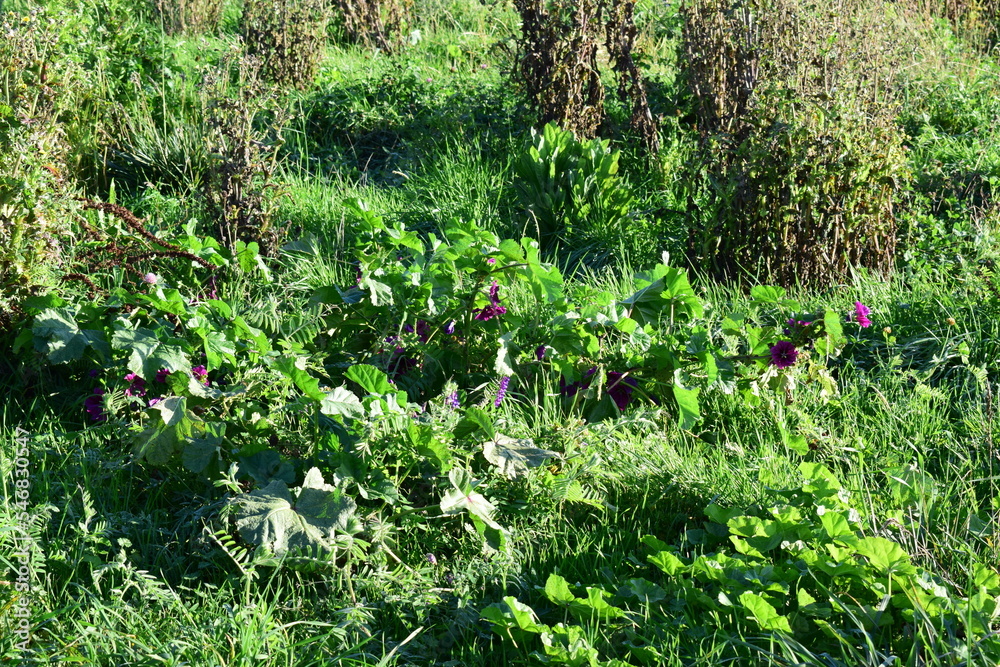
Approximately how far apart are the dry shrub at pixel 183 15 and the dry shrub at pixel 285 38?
1170 mm

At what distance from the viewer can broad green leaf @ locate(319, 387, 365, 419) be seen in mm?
2590

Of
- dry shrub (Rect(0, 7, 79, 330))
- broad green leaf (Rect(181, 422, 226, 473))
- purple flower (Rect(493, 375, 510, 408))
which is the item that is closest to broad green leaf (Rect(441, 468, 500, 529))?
purple flower (Rect(493, 375, 510, 408))

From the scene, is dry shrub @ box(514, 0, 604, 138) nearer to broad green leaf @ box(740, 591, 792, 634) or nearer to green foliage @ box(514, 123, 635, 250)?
green foliage @ box(514, 123, 635, 250)

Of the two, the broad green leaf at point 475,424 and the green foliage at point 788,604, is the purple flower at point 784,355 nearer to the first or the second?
the green foliage at point 788,604

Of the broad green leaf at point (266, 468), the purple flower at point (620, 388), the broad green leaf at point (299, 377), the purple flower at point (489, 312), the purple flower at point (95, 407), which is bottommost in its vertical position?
the purple flower at point (95, 407)

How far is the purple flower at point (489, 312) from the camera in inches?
131

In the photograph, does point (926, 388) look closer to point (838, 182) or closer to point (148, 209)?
point (838, 182)

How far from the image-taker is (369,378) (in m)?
2.67

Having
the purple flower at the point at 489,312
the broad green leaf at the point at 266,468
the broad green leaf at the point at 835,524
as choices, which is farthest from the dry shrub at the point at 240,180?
the broad green leaf at the point at 835,524

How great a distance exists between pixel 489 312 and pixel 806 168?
170 centimetres

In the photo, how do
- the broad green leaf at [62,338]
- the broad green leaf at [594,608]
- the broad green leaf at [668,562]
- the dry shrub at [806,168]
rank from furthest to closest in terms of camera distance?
the dry shrub at [806,168], the broad green leaf at [62,338], the broad green leaf at [668,562], the broad green leaf at [594,608]

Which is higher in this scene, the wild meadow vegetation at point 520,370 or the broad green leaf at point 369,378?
the broad green leaf at point 369,378

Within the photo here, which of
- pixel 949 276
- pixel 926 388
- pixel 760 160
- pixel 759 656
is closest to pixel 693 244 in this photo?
pixel 760 160

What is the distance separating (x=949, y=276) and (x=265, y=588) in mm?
3288
